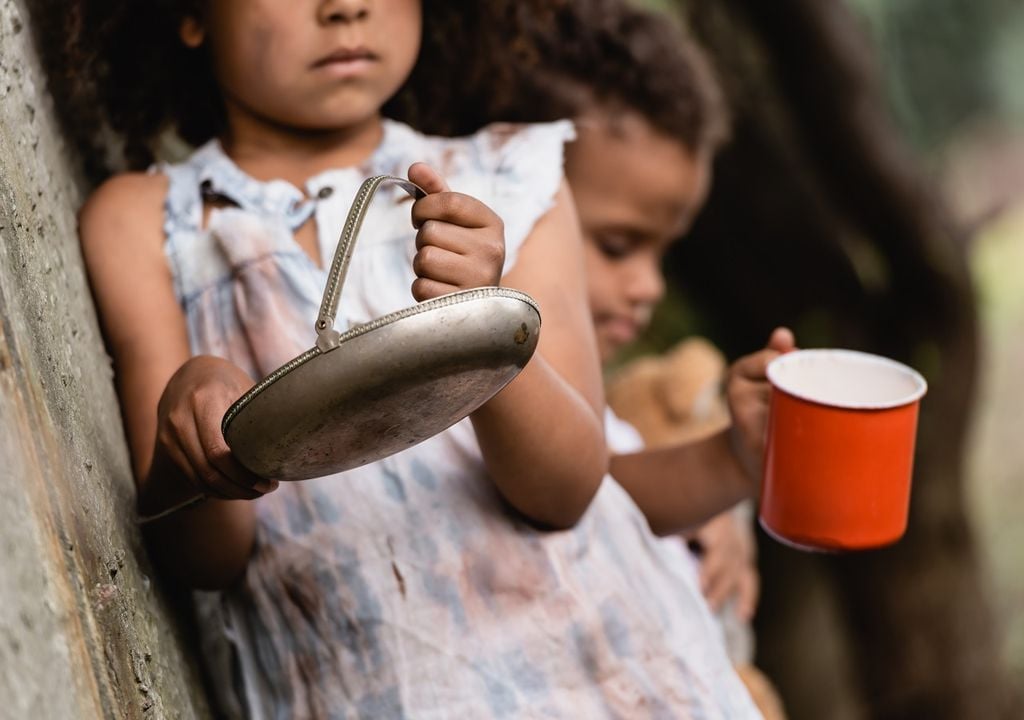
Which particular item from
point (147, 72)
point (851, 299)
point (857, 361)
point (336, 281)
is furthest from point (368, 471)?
point (851, 299)

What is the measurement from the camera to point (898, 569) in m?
3.66

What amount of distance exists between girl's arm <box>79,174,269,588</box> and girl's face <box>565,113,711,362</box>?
1.03 m

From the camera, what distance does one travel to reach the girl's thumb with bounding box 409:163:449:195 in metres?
1.37

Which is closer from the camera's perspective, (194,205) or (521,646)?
(521,646)

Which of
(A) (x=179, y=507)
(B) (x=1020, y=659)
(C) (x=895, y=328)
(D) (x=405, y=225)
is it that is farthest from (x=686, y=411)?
(B) (x=1020, y=659)

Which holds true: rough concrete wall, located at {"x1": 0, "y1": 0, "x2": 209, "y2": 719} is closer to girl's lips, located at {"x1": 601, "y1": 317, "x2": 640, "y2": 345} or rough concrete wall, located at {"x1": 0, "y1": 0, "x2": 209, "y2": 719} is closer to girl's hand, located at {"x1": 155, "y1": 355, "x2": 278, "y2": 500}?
girl's hand, located at {"x1": 155, "y1": 355, "x2": 278, "y2": 500}

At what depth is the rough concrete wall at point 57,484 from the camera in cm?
99

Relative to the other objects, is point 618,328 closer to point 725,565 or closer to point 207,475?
point 725,565

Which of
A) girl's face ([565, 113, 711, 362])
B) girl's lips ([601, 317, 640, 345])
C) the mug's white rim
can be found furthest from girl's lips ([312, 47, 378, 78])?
girl's lips ([601, 317, 640, 345])

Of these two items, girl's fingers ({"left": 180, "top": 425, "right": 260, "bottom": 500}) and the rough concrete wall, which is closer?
the rough concrete wall

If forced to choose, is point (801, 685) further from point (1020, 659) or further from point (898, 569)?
point (1020, 659)

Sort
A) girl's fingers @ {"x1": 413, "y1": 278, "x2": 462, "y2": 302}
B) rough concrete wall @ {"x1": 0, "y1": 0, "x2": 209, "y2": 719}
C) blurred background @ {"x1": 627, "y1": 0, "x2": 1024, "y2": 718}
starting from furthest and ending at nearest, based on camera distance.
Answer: blurred background @ {"x1": 627, "y1": 0, "x2": 1024, "y2": 718}
girl's fingers @ {"x1": 413, "y1": 278, "x2": 462, "y2": 302}
rough concrete wall @ {"x1": 0, "y1": 0, "x2": 209, "y2": 719}

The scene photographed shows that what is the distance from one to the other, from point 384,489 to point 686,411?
1.31 meters

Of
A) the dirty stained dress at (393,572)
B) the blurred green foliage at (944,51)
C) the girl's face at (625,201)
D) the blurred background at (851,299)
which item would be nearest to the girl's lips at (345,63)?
the dirty stained dress at (393,572)
